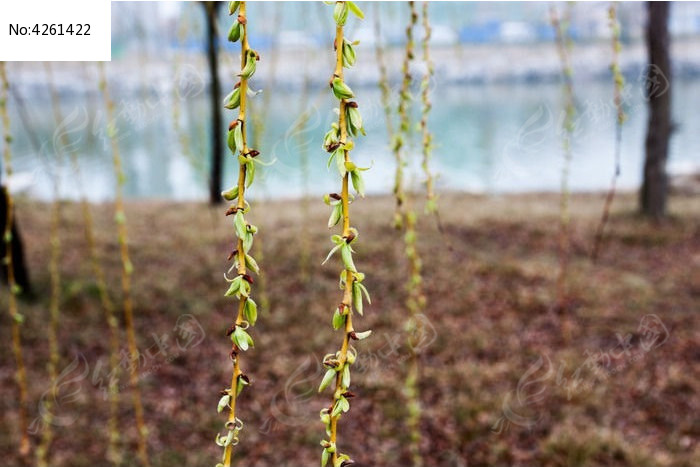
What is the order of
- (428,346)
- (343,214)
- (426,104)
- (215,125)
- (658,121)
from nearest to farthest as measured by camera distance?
(343,214), (426,104), (428,346), (658,121), (215,125)

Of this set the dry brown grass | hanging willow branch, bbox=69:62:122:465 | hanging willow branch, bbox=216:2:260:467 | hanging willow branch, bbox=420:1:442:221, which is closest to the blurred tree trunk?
the dry brown grass

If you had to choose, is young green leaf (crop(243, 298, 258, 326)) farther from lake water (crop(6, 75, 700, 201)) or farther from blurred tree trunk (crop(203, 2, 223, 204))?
blurred tree trunk (crop(203, 2, 223, 204))

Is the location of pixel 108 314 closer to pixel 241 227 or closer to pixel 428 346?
pixel 241 227

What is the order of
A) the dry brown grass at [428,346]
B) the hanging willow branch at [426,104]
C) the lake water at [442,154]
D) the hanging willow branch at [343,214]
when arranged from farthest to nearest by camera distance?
the lake water at [442,154] < the dry brown grass at [428,346] < the hanging willow branch at [426,104] < the hanging willow branch at [343,214]

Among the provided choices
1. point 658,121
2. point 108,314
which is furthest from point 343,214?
point 658,121

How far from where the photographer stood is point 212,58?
17.6 ft

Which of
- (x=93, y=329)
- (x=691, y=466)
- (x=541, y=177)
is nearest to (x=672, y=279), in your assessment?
(x=691, y=466)

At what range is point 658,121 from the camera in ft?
15.7

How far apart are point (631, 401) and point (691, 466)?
46 centimetres

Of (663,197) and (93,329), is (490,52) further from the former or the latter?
(93,329)

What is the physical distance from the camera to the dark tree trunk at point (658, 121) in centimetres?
448

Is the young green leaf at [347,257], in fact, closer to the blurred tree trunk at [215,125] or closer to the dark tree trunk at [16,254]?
the dark tree trunk at [16,254]

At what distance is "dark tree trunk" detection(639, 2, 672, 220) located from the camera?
14.7 ft

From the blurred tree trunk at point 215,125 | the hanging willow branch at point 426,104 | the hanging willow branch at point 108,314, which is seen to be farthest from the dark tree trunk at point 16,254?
the hanging willow branch at point 426,104
